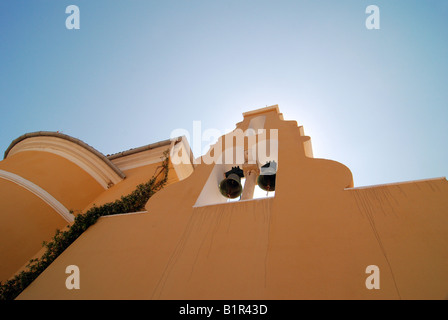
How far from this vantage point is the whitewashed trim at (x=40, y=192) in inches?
268

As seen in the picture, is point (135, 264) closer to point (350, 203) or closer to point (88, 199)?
point (350, 203)

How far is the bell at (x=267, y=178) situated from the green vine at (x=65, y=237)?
298cm

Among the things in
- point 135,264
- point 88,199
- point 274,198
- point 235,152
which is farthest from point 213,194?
point 88,199

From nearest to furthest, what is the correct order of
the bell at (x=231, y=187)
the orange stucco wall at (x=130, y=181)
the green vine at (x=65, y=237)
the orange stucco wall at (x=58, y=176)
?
the green vine at (x=65, y=237)
the bell at (x=231, y=187)
the orange stucco wall at (x=58, y=176)
the orange stucco wall at (x=130, y=181)

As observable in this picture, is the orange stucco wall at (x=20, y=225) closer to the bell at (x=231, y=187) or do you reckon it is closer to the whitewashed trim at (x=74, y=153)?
the whitewashed trim at (x=74, y=153)

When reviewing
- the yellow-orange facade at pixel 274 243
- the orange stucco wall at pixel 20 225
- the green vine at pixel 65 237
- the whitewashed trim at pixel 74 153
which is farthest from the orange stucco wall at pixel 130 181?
the yellow-orange facade at pixel 274 243

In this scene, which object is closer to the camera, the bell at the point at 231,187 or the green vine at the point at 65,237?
the green vine at the point at 65,237

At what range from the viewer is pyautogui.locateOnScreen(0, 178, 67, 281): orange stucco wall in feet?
18.4

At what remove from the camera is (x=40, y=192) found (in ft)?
22.4

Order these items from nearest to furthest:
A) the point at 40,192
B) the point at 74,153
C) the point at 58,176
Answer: the point at 40,192 → the point at 58,176 → the point at 74,153

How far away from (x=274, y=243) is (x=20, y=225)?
5795 millimetres

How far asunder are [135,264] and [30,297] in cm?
158

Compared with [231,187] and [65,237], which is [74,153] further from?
[231,187]

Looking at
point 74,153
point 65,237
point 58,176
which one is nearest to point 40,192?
point 58,176
